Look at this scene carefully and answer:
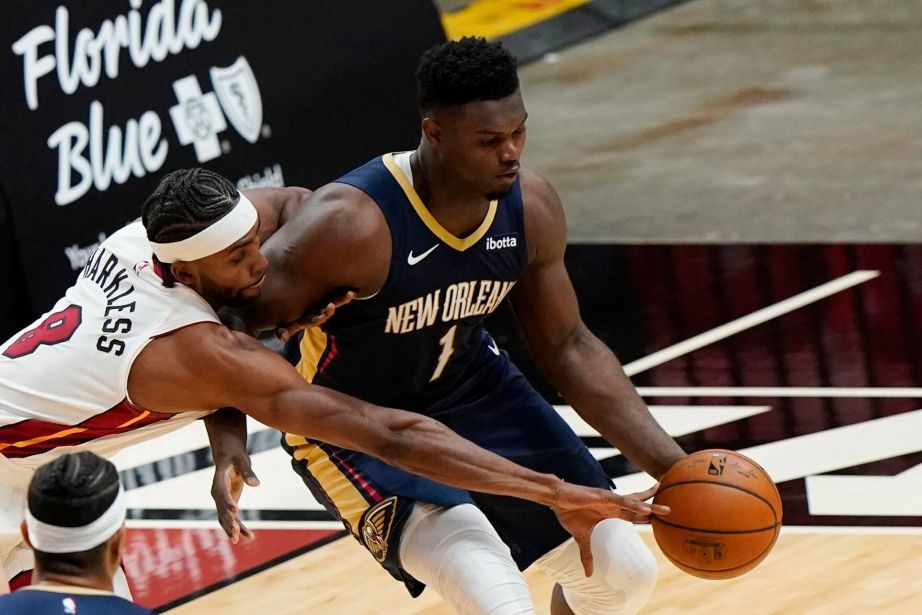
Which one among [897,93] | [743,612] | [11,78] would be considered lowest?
[897,93]

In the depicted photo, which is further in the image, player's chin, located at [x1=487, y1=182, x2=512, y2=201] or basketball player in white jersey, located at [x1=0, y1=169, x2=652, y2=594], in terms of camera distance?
player's chin, located at [x1=487, y1=182, x2=512, y2=201]

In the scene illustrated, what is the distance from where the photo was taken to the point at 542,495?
4.71 meters

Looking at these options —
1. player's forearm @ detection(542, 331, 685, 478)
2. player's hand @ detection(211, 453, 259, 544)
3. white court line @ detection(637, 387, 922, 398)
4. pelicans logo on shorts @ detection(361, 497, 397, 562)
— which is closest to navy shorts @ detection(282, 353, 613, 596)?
pelicans logo on shorts @ detection(361, 497, 397, 562)

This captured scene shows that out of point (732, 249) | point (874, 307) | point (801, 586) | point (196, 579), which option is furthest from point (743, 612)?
point (732, 249)

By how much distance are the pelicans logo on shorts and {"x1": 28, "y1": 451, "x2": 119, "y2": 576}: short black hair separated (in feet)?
5.10

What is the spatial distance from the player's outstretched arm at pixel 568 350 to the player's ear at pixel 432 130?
40 centimetres

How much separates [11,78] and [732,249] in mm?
4339

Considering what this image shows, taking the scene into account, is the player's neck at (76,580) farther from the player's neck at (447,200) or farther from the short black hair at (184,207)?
the player's neck at (447,200)

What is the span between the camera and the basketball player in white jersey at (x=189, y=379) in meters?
4.69

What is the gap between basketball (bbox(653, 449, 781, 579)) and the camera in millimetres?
4879

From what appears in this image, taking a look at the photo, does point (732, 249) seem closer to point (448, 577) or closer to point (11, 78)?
point (11, 78)

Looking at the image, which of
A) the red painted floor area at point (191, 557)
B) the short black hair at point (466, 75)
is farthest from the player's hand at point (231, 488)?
the red painted floor area at point (191, 557)

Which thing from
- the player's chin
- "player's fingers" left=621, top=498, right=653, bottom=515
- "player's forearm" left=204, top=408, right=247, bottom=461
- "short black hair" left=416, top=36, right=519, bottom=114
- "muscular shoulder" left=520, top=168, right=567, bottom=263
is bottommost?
"player's fingers" left=621, top=498, right=653, bottom=515

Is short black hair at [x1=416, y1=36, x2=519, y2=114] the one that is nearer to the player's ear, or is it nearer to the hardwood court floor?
the player's ear
